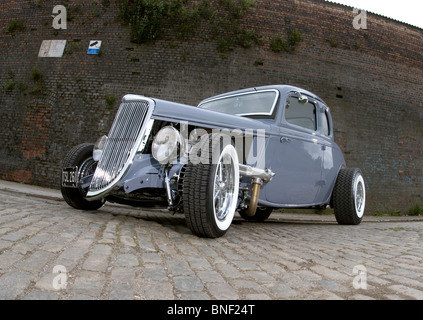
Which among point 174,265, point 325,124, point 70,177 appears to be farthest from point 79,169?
point 325,124

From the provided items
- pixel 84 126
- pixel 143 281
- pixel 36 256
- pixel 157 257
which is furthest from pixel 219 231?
pixel 84 126

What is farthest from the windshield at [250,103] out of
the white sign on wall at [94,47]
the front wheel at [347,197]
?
the white sign on wall at [94,47]

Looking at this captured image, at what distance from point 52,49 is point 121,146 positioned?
10107 mm

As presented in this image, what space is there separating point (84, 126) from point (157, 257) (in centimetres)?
939

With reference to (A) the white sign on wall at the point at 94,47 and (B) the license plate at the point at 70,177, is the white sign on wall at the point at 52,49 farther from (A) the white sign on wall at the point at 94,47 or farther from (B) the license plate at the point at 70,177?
(B) the license plate at the point at 70,177

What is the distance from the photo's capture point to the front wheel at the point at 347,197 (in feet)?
17.4

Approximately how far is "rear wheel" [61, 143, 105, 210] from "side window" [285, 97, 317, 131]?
271cm

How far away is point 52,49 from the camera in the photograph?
1136 centimetres

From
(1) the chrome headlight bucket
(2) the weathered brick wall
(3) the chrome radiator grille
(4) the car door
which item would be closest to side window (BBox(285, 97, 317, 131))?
(4) the car door

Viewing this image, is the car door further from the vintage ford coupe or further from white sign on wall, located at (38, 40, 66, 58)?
white sign on wall, located at (38, 40, 66, 58)

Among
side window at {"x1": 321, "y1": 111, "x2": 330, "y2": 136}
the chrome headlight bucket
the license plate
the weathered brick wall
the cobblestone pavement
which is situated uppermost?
the weathered brick wall

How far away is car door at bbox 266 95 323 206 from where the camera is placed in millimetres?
4156

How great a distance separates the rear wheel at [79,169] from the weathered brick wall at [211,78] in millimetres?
6763

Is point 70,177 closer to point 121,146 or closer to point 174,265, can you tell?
point 121,146
